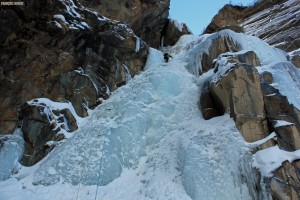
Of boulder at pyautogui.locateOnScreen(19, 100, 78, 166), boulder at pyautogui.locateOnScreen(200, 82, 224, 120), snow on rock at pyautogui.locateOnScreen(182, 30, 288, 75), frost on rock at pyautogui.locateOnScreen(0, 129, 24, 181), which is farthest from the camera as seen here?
snow on rock at pyautogui.locateOnScreen(182, 30, 288, 75)

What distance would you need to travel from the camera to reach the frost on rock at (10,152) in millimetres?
12125

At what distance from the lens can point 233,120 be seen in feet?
34.7

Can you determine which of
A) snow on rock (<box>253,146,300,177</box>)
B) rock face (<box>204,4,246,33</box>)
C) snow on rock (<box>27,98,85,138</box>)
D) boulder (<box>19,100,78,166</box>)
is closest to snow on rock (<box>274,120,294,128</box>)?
snow on rock (<box>253,146,300,177</box>)

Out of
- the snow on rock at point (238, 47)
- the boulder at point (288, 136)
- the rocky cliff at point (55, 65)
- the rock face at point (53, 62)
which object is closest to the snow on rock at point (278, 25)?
the snow on rock at point (238, 47)

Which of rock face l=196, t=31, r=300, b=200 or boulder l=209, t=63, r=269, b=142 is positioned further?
boulder l=209, t=63, r=269, b=142

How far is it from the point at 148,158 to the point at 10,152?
17.7 feet

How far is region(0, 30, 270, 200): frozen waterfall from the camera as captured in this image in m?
9.56

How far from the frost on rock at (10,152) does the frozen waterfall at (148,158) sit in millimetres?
452

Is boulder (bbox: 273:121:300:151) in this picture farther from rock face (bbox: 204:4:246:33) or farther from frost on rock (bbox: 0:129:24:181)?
rock face (bbox: 204:4:246:33)

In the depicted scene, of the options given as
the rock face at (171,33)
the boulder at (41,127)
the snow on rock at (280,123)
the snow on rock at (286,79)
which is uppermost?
the rock face at (171,33)

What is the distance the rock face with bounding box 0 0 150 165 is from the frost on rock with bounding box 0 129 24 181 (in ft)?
1.12

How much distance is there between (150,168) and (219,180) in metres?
2.55

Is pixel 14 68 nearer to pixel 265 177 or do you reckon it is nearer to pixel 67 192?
pixel 67 192

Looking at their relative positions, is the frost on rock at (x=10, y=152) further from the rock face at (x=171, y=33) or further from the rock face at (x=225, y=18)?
the rock face at (x=225, y=18)
